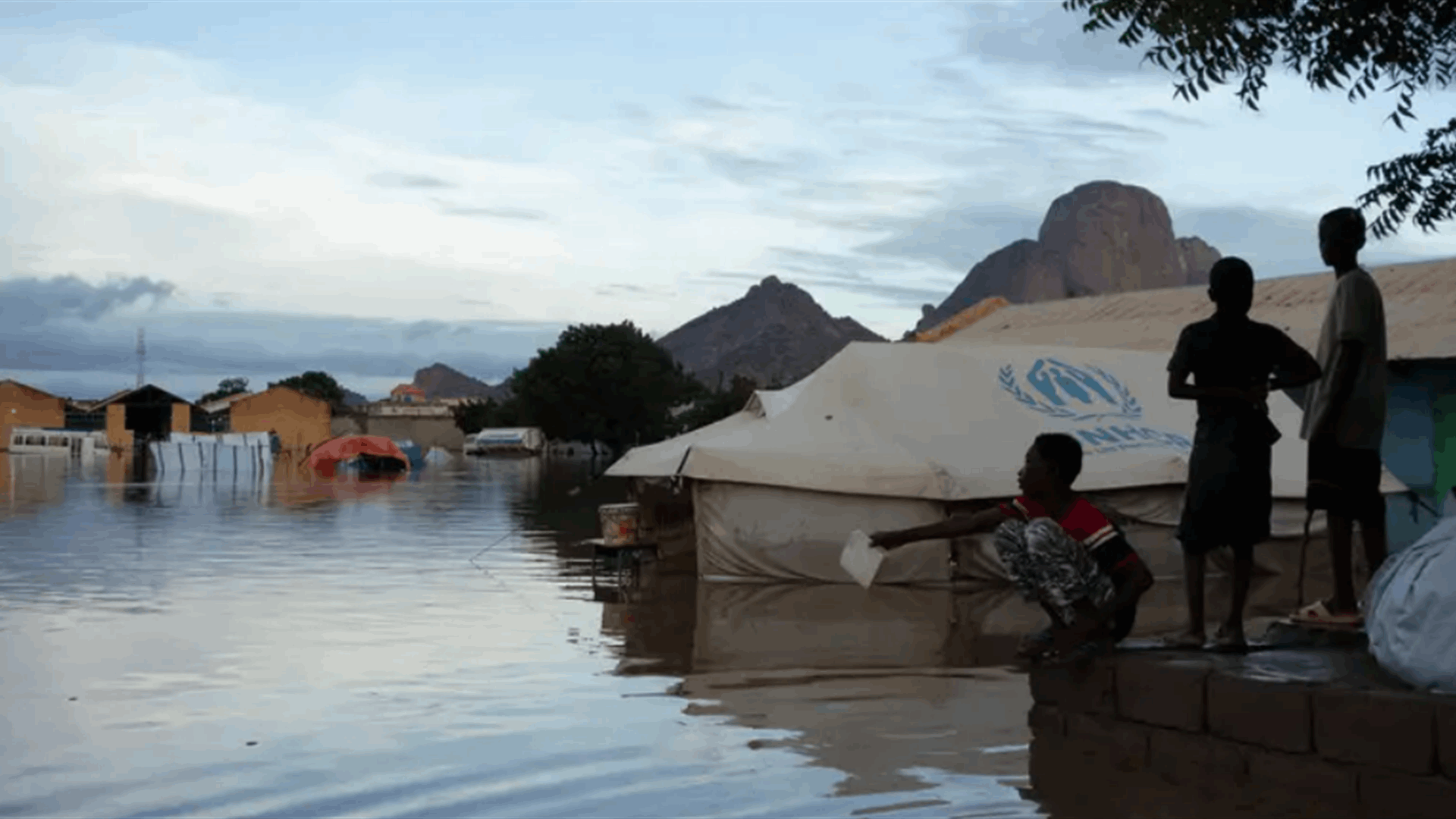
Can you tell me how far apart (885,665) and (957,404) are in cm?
698

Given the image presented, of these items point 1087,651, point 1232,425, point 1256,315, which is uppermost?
point 1256,315

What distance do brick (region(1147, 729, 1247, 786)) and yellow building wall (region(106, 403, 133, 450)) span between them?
11014cm

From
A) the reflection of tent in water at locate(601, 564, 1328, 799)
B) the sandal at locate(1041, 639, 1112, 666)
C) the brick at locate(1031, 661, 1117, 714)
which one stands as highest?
the sandal at locate(1041, 639, 1112, 666)

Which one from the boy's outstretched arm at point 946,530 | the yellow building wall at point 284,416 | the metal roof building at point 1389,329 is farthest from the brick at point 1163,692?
the yellow building wall at point 284,416

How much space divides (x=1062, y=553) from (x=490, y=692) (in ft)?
13.4

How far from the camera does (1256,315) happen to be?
2491 cm

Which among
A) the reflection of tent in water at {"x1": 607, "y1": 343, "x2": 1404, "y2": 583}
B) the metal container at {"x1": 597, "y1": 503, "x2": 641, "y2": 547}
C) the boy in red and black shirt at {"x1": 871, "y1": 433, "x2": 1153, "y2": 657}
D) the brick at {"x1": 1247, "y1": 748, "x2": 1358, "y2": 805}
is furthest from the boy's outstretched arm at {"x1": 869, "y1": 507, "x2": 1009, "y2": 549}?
the metal container at {"x1": 597, "y1": 503, "x2": 641, "y2": 547}

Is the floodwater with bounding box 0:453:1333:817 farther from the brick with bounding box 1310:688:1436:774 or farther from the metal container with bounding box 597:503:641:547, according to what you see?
the brick with bounding box 1310:688:1436:774

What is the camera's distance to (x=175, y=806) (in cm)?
682

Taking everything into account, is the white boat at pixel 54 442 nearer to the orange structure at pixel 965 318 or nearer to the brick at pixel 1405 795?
the orange structure at pixel 965 318

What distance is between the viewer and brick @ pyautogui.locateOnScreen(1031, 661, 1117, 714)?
7.10 metres

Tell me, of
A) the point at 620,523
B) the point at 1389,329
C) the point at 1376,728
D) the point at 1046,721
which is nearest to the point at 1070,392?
the point at 620,523

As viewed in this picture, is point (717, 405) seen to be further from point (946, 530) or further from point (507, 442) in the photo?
point (946, 530)

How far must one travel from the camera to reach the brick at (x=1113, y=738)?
22.8ft
